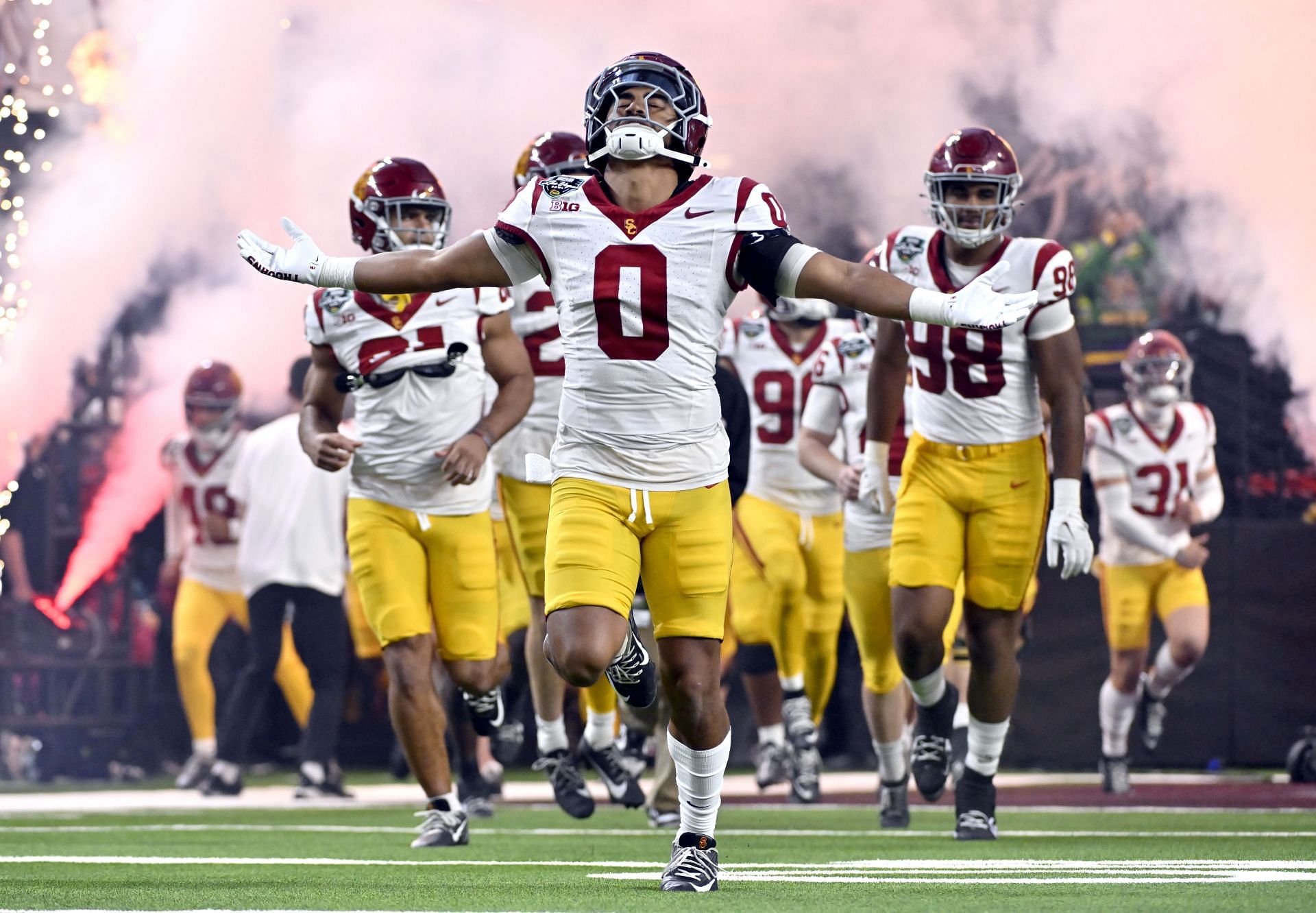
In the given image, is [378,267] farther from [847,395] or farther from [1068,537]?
[847,395]

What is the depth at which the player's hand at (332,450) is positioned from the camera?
6078 millimetres

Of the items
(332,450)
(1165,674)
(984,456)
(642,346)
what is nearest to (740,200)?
(642,346)

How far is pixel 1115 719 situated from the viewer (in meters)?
9.45

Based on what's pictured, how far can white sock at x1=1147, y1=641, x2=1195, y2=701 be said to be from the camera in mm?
9656

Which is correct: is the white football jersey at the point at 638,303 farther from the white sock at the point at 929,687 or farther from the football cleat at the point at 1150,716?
the football cleat at the point at 1150,716

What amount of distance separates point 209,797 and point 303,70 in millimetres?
4882

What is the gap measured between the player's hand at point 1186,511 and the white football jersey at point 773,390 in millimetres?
1930

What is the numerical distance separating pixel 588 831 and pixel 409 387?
1552 millimetres

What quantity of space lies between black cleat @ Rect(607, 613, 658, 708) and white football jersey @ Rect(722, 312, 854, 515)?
353 centimetres

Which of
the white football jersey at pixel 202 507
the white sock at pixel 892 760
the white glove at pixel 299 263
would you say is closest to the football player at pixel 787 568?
the white sock at pixel 892 760

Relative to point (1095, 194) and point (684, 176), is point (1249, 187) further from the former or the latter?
point (684, 176)

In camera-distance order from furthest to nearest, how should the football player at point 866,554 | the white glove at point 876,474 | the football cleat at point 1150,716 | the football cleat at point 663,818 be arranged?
the football cleat at point 1150,716
the football player at point 866,554
the football cleat at point 663,818
the white glove at point 876,474

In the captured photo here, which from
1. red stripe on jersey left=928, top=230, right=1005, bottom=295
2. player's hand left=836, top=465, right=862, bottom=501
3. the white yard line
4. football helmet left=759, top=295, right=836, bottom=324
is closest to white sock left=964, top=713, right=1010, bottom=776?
the white yard line

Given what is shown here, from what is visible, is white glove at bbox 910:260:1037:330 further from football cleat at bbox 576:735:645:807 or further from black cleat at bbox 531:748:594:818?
football cleat at bbox 576:735:645:807
